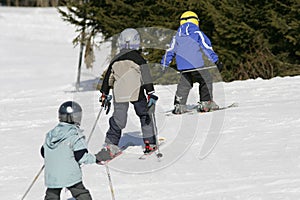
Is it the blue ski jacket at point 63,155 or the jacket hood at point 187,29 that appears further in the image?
the jacket hood at point 187,29

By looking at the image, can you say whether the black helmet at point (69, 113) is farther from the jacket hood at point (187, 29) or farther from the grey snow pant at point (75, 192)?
the jacket hood at point (187, 29)

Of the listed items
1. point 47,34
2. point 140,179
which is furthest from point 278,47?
point 47,34

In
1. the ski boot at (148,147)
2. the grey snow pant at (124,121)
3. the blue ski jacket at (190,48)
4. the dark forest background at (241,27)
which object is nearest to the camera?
the grey snow pant at (124,121)

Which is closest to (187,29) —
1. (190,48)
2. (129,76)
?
(190,48)

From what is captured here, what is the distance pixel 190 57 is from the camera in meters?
9.31

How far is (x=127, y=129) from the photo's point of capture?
9.02 metres

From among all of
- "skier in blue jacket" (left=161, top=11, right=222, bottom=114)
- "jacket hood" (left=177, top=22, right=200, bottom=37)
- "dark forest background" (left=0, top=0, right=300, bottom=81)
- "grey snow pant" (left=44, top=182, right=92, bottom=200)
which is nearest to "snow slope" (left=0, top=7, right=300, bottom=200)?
"skier in blue jacket" (left=161, top=11, right=222, bottom=114)

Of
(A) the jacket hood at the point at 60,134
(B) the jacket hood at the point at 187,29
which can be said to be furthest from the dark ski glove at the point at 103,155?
(B) the jacket hood at the point at 187,29

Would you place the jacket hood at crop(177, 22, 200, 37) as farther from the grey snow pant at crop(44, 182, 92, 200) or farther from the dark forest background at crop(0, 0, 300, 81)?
the grey snow pant at crop(44, 182, 92, 200)

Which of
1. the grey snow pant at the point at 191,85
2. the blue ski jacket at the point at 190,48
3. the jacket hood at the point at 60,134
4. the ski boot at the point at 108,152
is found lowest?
the ski boot at the point at 108,152

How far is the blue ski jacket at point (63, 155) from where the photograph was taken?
5.38 m

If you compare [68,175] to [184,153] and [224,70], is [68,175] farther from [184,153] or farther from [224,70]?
[224,70]

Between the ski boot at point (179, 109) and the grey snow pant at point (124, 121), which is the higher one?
the grey snow pant at point (124, 121)

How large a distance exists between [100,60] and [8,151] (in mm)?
21018
